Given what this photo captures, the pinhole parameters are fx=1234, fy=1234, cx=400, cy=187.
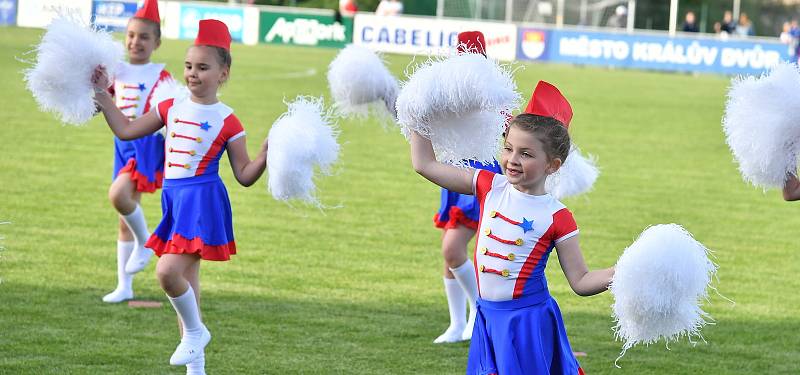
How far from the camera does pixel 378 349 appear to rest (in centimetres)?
563

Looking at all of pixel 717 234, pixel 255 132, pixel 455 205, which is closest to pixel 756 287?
pixel 717 234

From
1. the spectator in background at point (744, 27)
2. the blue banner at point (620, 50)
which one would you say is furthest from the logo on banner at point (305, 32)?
the spectator in background at point (744, 27)

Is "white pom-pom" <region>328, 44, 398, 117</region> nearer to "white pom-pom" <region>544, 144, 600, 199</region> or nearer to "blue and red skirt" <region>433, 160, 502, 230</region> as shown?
"blue and red skirt" <region>433, 160, 502, 230</region>

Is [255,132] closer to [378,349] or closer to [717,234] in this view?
[717,234]

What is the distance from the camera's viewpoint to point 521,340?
3.70 metres

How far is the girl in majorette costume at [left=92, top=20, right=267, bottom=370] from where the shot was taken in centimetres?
491

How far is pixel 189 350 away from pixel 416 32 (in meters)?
24.7

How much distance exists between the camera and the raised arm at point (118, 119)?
16.6 ft

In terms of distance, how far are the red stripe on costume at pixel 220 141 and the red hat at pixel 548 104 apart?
65.7 inches

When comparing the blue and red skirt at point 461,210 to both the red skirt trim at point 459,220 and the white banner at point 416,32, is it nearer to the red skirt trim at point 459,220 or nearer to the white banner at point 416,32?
the red skirt trim at point 459,220

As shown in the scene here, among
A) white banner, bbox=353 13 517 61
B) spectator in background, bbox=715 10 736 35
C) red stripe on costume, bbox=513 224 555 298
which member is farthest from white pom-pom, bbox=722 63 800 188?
spectator in background, bbox=715 10 736 35

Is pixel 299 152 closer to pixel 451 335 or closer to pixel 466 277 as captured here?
pixel 466 277

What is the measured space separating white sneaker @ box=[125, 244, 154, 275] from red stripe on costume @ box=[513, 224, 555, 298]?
116 inches

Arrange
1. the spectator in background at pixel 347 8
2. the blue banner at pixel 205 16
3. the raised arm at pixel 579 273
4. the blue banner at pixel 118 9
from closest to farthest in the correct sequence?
the raised arm at pixel 579 273 → the blue banner at pixel 118 9 → the blue banner at pixel 205 16 → the spectator in background at pixel 347 8
